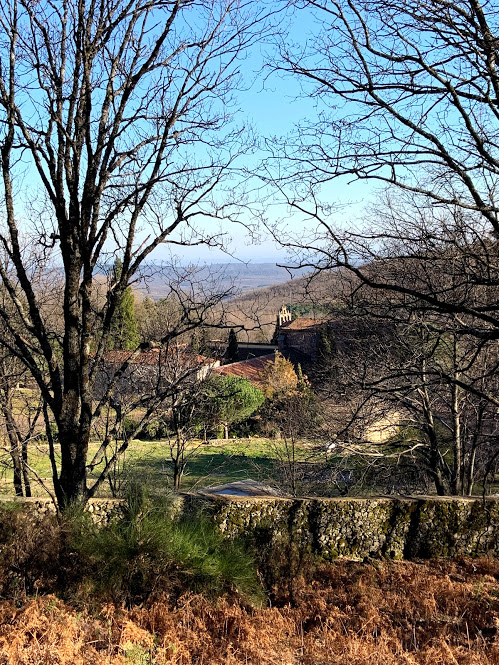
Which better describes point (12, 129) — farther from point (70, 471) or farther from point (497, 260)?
point (497, 260)

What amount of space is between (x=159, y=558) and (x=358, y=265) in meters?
3.35

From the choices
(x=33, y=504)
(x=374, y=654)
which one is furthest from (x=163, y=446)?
(x=374, y=654)

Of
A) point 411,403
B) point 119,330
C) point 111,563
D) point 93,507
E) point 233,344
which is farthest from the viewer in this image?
point 411,403

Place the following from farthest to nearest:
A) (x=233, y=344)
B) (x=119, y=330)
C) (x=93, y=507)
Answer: (x=233, y=344) → (x=119, y=330) → (x=93, y=507)

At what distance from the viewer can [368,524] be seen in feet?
20.6

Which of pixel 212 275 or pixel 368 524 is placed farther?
pixel 212 275

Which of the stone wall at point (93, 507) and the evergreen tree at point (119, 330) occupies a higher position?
the evergreen tree at point (119, 330)

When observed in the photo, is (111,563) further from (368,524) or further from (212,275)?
(212,275)

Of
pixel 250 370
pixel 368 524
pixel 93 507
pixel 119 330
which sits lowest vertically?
pixel 368 524

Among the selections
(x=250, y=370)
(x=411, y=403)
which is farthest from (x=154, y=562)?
(x=250, y=370)

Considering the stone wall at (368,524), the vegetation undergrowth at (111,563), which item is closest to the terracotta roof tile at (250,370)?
the stone wall at (368,524)

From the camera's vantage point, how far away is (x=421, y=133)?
14.8 feet

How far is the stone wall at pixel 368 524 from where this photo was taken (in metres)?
5.85

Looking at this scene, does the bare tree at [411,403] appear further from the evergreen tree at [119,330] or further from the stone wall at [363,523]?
the evergreen tree at [119,330]
